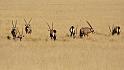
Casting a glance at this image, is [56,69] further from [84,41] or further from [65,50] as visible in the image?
[84,41]

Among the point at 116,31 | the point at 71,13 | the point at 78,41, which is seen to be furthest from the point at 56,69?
the point at 71,13

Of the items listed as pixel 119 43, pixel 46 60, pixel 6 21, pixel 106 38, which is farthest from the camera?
pixel 6 21

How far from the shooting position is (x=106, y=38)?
2009 centimetres

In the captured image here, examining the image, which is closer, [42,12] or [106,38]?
[106,38]

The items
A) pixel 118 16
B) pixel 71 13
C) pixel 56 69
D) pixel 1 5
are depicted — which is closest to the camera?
pixel 56 69

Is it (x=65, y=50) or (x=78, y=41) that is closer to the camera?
(x=65, y=50)

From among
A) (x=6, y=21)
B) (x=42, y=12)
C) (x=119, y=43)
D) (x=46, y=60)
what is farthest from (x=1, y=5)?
(x=46, y=60)

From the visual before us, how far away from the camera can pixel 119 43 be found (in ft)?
60.7

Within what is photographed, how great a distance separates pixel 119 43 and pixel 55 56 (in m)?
4.17

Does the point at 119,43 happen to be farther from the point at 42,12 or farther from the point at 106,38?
the point at 42,12

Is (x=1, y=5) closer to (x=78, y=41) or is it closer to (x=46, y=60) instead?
(x=78, y=41)

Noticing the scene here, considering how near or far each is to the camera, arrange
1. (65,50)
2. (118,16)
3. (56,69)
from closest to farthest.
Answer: (56,69) < (65,50) < (118,16)

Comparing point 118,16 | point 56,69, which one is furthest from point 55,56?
point 118,16

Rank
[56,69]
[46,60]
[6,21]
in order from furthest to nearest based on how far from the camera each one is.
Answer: [6,21], [46,60], [56,69]
